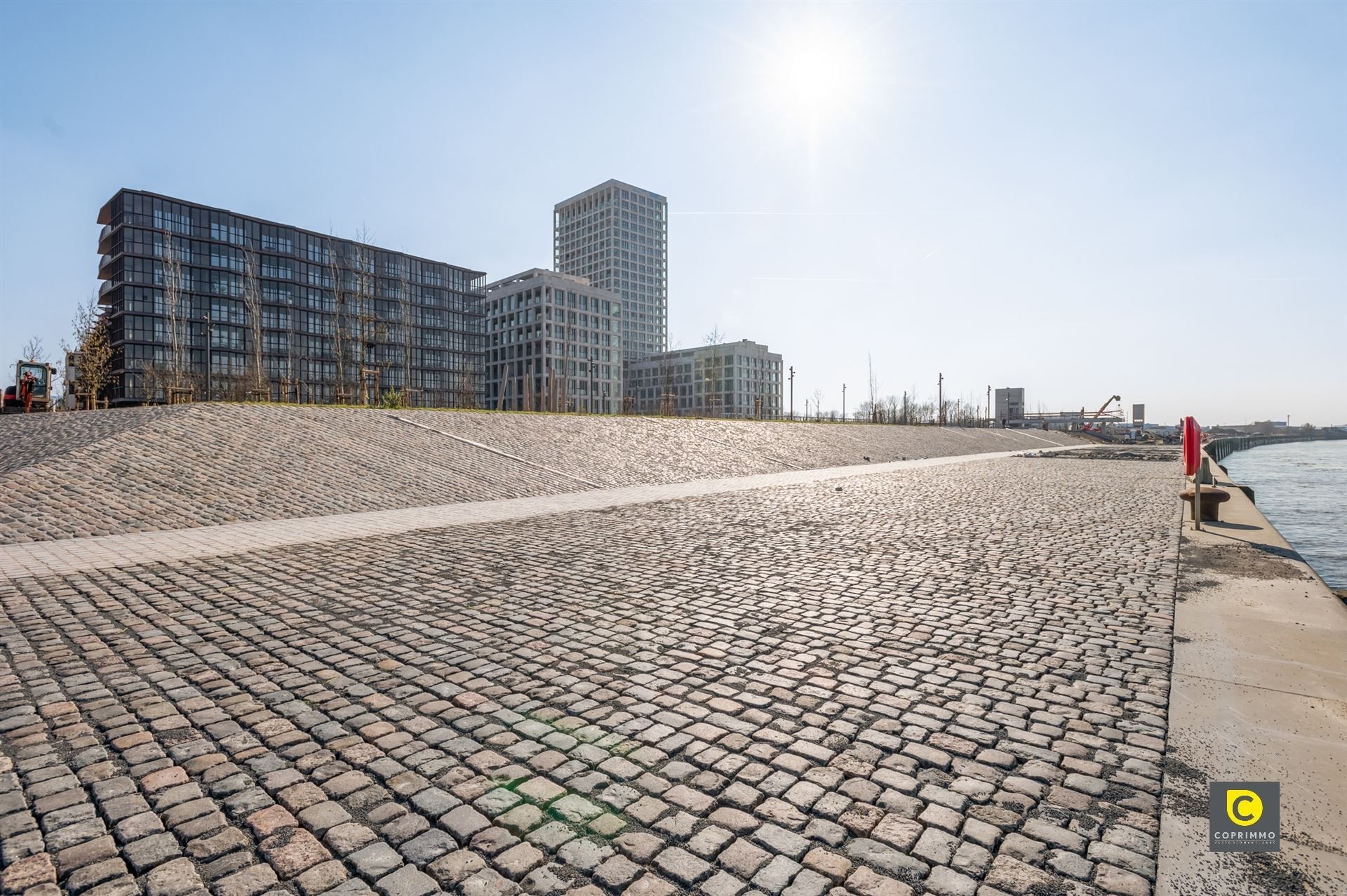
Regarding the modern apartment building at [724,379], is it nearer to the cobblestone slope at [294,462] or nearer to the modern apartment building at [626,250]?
the modern apartment building at [626,250]

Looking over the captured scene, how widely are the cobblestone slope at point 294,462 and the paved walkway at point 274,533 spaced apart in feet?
2.34

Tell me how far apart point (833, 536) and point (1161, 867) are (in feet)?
24.5

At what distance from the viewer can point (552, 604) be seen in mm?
5996

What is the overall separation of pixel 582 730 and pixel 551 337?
314ft

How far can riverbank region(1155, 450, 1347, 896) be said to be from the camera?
2.41 metres

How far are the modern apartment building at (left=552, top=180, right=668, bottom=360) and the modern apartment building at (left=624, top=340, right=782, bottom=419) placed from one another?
1302cm

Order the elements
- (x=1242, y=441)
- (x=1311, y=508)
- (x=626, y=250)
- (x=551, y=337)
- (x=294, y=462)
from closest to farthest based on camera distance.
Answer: (x=294, y=462), (x=1311, y=508), (x=551, y=337), (x=1242, y=441), (x=626, y=250)

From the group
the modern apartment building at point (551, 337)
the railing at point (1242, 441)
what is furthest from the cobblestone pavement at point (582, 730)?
the modern apartment building at point (551, 337)

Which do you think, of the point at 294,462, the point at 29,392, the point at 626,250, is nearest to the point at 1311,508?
→ the point at 294,462

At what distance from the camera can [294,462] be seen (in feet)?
47.9

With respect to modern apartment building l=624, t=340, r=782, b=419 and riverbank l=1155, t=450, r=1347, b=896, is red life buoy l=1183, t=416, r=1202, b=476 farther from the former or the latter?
modern apartment building l=624, t=340, r=782, b=419

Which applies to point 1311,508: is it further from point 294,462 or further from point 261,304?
point 261,304

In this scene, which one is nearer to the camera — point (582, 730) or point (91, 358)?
point (582, 730)

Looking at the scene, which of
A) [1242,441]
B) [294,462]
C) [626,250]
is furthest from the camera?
[626,250]
